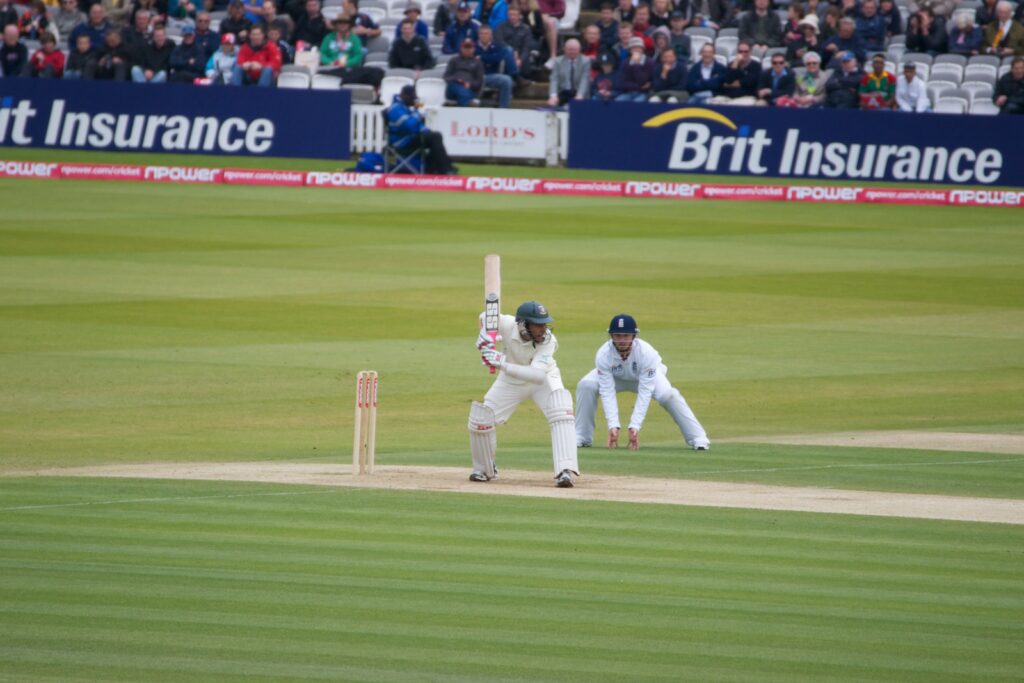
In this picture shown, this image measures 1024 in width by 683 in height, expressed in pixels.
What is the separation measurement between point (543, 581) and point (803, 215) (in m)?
24.5

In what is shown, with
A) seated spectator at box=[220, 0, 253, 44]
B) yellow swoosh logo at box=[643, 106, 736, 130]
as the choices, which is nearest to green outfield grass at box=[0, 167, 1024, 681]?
yellow swoosh logo at box=[643, 106, 736, 130]

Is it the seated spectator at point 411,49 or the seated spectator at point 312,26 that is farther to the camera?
the seated spectator at point 312,26

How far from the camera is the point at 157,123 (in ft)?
129

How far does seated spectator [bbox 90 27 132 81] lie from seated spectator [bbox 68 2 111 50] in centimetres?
51

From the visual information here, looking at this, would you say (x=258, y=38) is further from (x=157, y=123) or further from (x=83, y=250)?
(x=83, y=250)

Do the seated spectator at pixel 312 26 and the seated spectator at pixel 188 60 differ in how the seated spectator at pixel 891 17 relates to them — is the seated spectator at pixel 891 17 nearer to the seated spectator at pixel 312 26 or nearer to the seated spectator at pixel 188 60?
the seated spectator at pixel 312 26

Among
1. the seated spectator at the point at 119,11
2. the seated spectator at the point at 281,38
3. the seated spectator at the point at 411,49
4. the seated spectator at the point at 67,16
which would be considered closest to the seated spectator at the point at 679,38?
the seated spectator at the point at 411,49

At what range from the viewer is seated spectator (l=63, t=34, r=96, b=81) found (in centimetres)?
3994

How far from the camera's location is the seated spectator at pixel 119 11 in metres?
42.5

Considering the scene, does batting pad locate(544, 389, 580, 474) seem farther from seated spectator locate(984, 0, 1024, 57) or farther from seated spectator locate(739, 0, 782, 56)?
seated spectator locate(739, 0, 782, 56)

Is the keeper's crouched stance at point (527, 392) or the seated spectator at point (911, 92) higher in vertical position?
the seated spectator at point (911, 92)

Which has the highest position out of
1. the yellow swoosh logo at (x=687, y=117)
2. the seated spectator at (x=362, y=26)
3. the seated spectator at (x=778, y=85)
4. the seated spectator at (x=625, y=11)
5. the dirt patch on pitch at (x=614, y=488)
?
the seated spectator at (x=625, y=11)

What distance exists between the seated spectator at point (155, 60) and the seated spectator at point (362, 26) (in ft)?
13.9

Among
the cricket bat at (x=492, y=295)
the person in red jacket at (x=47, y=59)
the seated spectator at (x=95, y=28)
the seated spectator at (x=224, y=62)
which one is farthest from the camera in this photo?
the seated spectator at (x=95, y=28)
